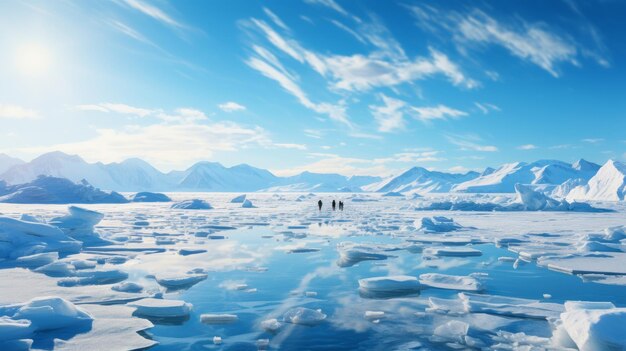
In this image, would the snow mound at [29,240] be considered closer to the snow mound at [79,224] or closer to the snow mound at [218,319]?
the snow mound at [79,224]

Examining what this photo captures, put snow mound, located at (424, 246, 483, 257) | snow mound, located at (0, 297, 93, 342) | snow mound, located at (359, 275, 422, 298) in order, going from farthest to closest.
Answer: snow mound, located at (424, 246, 483, 257) → snow mound, located at (359, 275, 422, 298) → snow mound, located at (0, 297, 93, 342)

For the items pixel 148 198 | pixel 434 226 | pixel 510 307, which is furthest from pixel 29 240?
pixel 148 198

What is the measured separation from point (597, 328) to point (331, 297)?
4.20 metres

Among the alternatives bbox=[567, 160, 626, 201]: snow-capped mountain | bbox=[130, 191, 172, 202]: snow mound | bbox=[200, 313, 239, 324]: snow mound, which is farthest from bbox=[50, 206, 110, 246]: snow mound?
bbox=[567, 160, 626, 201]: snow-capped mountain

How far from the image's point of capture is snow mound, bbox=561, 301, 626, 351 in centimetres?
481

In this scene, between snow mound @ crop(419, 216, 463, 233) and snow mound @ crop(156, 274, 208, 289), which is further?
snow mound @ crop(419, 216, 463, 233)

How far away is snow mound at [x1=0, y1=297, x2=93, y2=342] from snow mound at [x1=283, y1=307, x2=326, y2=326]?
282 centimetres

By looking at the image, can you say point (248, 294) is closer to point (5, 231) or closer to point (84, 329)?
point (84, 329)

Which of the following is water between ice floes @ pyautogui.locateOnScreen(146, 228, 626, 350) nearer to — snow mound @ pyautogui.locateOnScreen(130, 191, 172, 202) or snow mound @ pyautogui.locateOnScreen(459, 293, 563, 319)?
snow mound @ pyautogui.locateOnScreen(459, 293, 563, 319)

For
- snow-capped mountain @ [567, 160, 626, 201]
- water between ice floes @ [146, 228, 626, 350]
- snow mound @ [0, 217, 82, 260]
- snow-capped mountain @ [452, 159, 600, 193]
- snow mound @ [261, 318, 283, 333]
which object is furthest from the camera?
snow-capped mountain @ [452, 159, 600, 193]

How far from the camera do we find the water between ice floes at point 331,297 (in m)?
5.71

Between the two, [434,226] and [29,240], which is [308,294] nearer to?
[29,240]

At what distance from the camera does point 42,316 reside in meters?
5.84

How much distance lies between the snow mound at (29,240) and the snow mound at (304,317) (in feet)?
31.1
